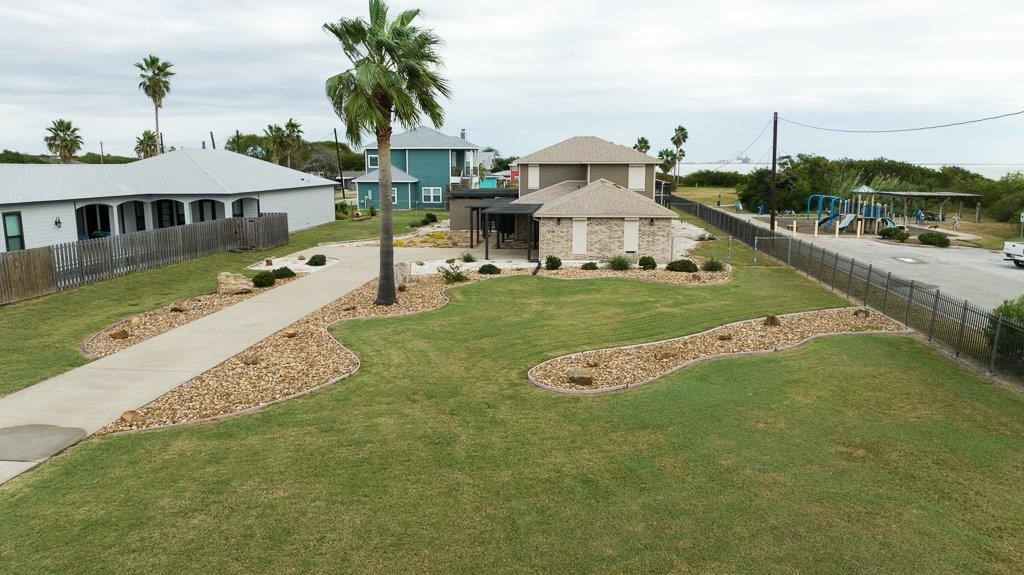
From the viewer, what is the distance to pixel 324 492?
9828 millimetres

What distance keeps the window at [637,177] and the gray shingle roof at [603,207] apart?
31.7ft

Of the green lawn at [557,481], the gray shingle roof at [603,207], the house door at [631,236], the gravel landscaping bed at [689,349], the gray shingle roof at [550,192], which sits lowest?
Result: the green lawn at [557,481]

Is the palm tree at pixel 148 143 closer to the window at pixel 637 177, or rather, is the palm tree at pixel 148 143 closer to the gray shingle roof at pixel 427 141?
the gray shingle roof at pixel 427 141

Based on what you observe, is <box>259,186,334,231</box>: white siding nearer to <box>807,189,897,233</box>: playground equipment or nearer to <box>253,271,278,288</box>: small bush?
<box>253,271,278,288</box>: small bush

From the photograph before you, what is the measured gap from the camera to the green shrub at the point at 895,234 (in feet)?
152

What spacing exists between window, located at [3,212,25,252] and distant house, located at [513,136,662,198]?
94.4ft

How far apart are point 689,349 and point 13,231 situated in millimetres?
29909

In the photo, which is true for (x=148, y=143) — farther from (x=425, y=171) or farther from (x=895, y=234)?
(x=895, y=234)

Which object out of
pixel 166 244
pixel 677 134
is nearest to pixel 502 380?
pixel 166 244

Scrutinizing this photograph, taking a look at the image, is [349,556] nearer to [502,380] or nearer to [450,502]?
[450,502]

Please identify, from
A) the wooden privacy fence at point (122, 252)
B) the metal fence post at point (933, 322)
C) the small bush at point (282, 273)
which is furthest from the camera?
the small bush at point (282, 273)

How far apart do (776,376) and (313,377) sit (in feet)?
36.3

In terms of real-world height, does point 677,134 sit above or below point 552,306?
above

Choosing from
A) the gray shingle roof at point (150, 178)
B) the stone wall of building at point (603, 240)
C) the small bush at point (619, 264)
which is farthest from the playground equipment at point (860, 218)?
the gray shingle roof at point (150, 178)
